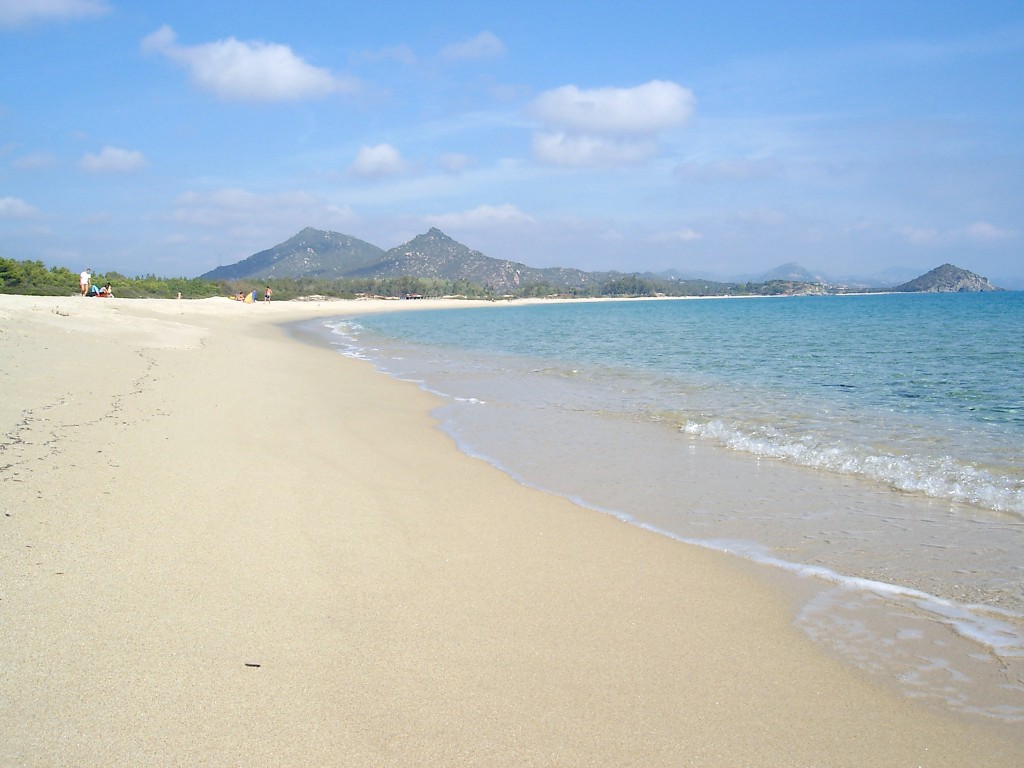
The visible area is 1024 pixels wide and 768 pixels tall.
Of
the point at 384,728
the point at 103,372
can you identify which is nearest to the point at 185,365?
the point at 103,372

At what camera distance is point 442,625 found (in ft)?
11.5

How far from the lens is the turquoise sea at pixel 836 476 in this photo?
12.2 feet

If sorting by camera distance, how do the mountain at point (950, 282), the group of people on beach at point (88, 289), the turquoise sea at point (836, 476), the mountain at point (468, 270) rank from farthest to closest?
the mountain at point (468, 270)
the mountain at point (950, 282)
the group of people on beach at point (88, 289)
the turquoise sea at point (836, 476)

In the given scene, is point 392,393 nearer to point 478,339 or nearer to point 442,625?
point 442,625

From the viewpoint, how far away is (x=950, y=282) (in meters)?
144

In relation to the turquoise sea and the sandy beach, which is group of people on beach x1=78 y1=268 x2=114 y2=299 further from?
the sandy beach

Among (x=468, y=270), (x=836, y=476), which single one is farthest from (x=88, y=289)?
(x=468, y=270)

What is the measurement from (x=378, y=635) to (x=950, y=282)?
6744 inches

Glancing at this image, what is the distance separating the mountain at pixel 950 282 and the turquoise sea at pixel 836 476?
149 m

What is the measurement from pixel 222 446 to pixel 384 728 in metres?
5.14

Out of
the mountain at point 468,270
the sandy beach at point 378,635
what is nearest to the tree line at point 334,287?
the mountain at point 468,270

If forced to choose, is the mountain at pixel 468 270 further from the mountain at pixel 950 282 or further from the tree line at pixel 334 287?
the mountain at pixel 950 282

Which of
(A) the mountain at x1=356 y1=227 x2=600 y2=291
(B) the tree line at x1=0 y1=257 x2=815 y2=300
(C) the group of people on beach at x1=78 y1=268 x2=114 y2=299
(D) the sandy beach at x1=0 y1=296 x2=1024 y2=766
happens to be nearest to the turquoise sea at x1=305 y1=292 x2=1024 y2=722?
(D) the sandy beach at x1=0 y1=296 x2=1024 y2=766

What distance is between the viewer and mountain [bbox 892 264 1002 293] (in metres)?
140
